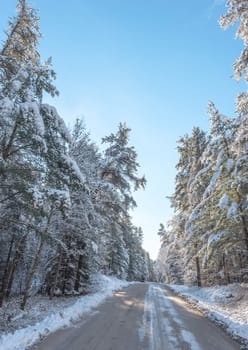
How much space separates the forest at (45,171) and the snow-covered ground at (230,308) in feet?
21.1

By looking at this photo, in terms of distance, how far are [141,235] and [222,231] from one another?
48.3 m

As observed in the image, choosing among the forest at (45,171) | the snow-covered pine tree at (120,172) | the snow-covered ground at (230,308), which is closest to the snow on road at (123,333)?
the snow-covered ground at (230,308)

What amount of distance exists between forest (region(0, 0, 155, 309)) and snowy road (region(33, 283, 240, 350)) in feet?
10.0

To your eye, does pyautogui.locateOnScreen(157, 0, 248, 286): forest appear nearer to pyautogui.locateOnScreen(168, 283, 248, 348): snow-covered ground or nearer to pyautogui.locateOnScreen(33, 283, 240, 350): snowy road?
pyautogui.locateOnScreen(168, 283, 248, 348): snow-covered ground

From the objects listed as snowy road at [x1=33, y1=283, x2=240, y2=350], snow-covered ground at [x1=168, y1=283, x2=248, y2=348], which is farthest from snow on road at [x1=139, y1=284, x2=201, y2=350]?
snow-covered ground at [x1=168, y1=283, x2=248, y2=348]

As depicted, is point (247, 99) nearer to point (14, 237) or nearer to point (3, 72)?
point (3, 72)

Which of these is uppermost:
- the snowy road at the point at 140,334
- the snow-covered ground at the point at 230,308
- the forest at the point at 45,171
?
the forest at the point at 45,171

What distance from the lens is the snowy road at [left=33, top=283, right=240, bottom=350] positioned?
5.86 metres

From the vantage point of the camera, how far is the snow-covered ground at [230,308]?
24.2 ft

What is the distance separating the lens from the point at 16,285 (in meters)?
23.2

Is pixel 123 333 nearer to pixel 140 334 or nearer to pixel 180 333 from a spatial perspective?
pixel 140 334

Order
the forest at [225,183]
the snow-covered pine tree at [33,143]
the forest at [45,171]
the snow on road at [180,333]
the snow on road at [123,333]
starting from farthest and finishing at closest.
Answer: the forest at [225,183]
the forest at [45,171]
the snow-covered pine tree at [33,143]
the snow on road at [180,333]
the snow on road at [123,333]

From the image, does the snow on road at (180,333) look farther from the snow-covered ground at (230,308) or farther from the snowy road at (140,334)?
the snow-covered ground at (230,308)

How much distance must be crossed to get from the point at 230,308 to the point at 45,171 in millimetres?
10082
